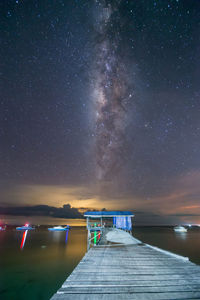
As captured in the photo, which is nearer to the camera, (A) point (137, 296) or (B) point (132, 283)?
(A) point (137, 296)

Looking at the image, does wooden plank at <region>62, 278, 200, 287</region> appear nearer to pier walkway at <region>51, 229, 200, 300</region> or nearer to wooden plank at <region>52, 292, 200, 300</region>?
pier walkway at <region>51, 229, 200, 300</region>

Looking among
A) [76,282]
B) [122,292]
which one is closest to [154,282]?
[122,292]

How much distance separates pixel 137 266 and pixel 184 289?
9.44 ft

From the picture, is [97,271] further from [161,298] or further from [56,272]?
[56,272]

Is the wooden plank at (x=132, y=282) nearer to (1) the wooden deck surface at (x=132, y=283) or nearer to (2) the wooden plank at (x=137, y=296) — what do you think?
→ (1) the wooden deck surface at (x=132, y=283)

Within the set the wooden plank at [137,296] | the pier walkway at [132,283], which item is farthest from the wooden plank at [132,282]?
the wooden plank at [137,296]

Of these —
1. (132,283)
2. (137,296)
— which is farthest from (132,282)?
(137,296)

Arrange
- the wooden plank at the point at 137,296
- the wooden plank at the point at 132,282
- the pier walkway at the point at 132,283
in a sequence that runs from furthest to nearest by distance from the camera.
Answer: the wooden plank at the point at 132,282, the pier walkway at the point at 132,283, the wooden plank at the point at 137,296

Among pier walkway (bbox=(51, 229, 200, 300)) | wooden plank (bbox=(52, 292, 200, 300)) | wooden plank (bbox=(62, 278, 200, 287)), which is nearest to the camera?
wooden plank (bbox=(52, 292, 200, 300))

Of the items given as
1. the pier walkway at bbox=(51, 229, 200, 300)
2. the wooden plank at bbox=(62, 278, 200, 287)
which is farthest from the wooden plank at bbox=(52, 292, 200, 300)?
the wooden plank at bbox=(62, 278, 200, 287)

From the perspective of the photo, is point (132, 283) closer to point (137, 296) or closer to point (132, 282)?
point (132, 282)

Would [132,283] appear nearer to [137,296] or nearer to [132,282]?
[132,282]

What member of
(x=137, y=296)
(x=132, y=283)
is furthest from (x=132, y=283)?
(x=137, y=296)

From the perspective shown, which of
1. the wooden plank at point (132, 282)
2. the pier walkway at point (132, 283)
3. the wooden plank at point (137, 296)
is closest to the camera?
the wooden plank at point (137, 296)
